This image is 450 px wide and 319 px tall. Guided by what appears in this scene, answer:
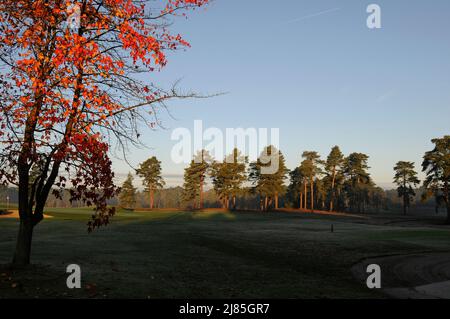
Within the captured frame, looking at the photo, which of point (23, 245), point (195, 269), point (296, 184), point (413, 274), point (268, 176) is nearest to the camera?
point (23, 245)

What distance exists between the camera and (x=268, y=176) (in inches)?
3514

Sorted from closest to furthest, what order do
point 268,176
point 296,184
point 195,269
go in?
point 195,269 < point 268,176 < point 296,184

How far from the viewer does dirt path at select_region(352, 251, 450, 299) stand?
489 inches

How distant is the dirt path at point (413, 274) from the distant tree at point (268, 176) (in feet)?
221

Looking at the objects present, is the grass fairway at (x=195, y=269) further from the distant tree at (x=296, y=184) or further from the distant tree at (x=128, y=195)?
the distant tree at (x=128, y=195)

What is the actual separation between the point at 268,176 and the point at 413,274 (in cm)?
7354

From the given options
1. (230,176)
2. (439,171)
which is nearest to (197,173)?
(230,176)

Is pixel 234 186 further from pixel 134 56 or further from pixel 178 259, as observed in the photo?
pixel 134 56

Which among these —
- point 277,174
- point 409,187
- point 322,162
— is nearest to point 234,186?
point 277,174

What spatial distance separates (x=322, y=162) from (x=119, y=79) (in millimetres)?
89587

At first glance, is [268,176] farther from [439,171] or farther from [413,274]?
[413,274]

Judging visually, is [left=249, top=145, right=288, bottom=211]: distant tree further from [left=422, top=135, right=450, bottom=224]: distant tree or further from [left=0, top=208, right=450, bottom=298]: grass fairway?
[left=0, top=208, right=450, bottom=298]: grass fairway

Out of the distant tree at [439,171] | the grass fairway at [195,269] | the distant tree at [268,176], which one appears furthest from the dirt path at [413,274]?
the distant tree at [268,176]

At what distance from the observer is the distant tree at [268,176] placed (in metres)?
89.1
